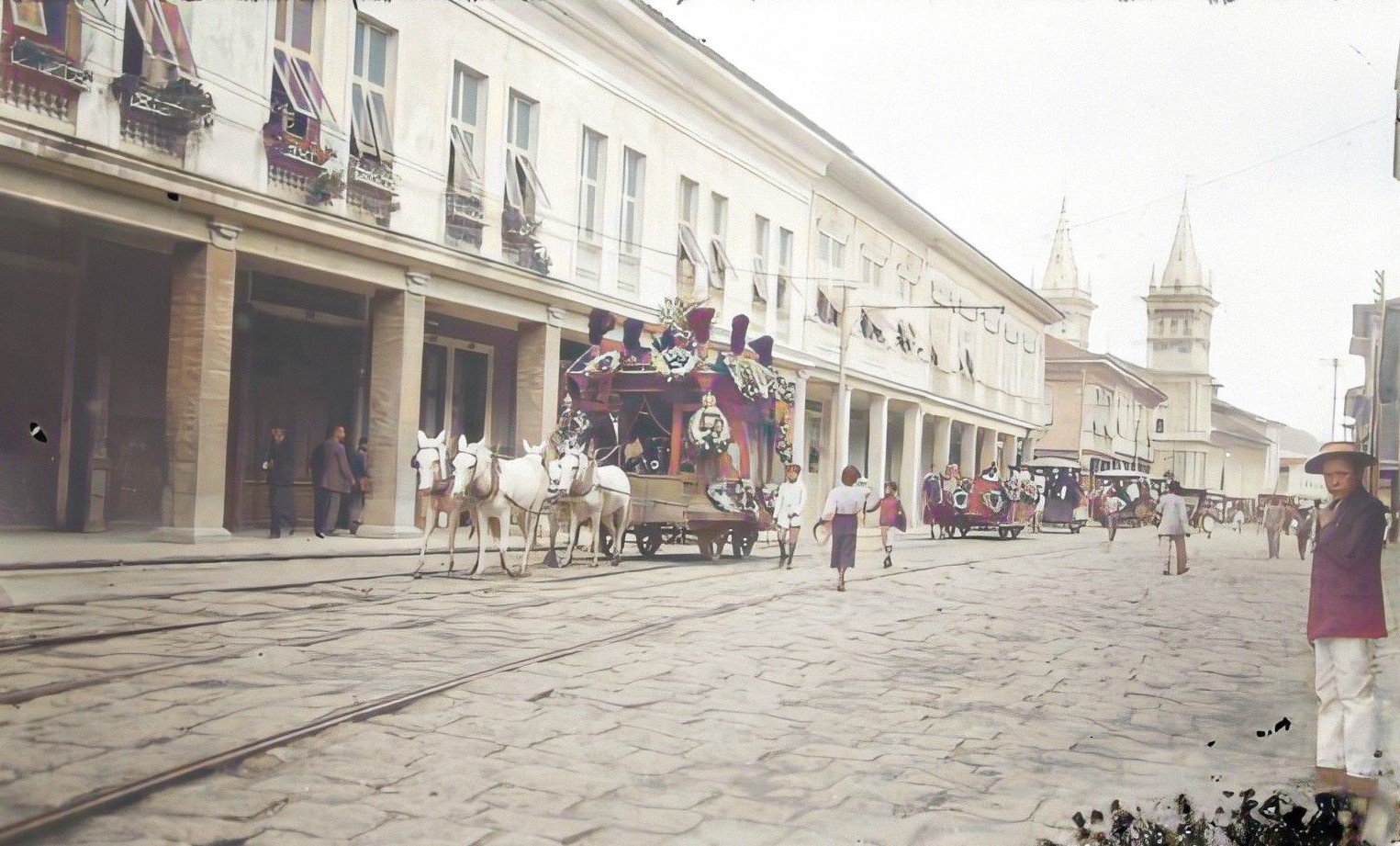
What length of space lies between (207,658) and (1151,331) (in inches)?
183

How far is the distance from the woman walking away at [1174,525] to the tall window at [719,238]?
110 inches

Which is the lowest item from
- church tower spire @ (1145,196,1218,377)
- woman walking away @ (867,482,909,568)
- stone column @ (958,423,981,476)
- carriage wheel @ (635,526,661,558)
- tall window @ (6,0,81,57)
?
carriage wheel @ (635,526,661,558)

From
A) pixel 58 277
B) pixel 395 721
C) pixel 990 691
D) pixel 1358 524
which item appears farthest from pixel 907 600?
pixel 58 277

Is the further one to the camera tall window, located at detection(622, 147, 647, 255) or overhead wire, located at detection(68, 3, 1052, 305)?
tall window, located at detection(622, 147, 647, 255)

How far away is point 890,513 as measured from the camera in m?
8.92

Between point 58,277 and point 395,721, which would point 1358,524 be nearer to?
point 395,721

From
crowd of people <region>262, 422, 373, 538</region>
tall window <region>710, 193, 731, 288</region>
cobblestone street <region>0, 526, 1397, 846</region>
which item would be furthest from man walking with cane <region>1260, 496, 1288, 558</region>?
crowd of people <region>262, 422, 373, 538</region>

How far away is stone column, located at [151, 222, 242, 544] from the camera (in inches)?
194

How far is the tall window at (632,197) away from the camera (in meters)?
6.71

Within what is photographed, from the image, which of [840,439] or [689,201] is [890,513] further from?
[689,201]

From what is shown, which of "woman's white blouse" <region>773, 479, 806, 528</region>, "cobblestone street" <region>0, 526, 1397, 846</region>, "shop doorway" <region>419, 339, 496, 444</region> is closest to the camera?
"cobblestone street" <region>0, 526, 1397, 846</region>

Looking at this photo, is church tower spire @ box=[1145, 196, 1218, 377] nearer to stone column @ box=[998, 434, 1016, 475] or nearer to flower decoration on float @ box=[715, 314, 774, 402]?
stone column @ box=[998, 434, 1016, 475]

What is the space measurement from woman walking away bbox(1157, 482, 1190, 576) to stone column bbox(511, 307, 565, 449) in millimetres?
3352

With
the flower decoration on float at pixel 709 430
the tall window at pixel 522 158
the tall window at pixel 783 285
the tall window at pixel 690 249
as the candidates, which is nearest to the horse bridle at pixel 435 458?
the tall window at pixel 522 158
